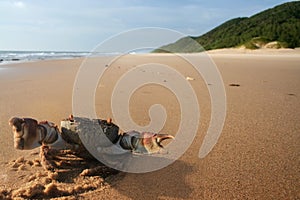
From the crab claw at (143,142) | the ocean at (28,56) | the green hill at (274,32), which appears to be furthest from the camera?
the green hill at (274,32)

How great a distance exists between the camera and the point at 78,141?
2352mm

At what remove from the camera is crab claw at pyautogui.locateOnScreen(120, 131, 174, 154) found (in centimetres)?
229

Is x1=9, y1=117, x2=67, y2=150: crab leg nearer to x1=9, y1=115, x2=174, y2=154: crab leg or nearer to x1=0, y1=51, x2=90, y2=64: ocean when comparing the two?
x1=9, y1=115, x2=174, y2=154: crab leg

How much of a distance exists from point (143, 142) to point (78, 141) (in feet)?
1.70

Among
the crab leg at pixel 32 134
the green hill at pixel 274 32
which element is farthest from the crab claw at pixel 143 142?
the green hill at pixel 274 32

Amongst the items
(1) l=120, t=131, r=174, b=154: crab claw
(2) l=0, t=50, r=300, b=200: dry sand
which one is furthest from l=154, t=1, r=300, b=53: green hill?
(1) l=120, t=131, r=174, b=154: crab claw

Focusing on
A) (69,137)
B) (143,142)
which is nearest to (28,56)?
(69,137)

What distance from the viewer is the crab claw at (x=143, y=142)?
229cm

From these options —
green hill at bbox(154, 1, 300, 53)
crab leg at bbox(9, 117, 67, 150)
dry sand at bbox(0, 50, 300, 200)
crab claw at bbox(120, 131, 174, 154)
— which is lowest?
dry sand at bbox(0, 50, 300, 200)

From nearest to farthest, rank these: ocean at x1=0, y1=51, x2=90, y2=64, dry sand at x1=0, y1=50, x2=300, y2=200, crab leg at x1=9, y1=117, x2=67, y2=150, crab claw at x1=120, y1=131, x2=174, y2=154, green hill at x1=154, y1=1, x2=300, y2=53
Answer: dry sand at x1=0, y1=50, x2=300, y2=200
crab leg at x1=9, y1=117, x2=67, y2=150
crab claw at x1=120, y1=131, x2=174, y2=154
ocean at x1=0, y1=51, x2=90, y2=64
green hill at x1=154, y1=1, x2=300, y2=53

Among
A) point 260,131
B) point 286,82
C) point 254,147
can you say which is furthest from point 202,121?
point 286,82

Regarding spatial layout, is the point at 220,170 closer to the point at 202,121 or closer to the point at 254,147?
the point at 254,147

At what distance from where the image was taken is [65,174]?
2.32 metres

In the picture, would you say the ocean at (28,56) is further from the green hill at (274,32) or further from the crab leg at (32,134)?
the green hill at (274,32)
